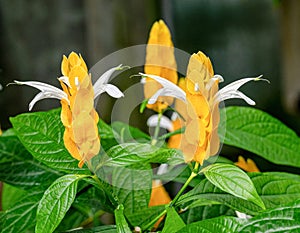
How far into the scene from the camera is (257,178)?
439mm

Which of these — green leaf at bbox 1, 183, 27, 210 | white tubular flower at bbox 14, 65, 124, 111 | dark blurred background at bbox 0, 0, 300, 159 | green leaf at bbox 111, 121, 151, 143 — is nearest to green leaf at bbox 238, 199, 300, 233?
white tubular flower at bbox 14, 65, 124, 111

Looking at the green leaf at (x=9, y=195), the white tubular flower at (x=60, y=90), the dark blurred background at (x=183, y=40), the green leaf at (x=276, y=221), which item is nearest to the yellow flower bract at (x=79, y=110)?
the white tubular flower at (x=60, y=90)

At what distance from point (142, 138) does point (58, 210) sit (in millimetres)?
195

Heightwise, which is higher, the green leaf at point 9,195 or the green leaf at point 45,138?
the green leaf at point 45,138

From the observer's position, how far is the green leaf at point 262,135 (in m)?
0.54

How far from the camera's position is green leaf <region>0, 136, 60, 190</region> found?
1.63 feet

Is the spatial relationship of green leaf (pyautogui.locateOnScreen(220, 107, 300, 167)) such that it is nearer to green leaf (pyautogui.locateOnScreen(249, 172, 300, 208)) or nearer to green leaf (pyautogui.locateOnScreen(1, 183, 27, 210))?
green leaf (pyautogui.locateOnScreen(249, 172, 300, 208))

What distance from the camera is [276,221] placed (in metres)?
0.32

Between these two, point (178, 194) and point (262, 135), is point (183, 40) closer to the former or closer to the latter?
point (262, 135)

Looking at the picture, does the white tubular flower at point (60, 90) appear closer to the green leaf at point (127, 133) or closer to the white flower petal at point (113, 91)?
the white flower petal at point (113, 91)

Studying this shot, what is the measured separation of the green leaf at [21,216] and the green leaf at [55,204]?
9 cm

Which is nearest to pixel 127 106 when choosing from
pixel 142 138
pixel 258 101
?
pixel 142 138

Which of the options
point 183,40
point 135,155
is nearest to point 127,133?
point 135,155

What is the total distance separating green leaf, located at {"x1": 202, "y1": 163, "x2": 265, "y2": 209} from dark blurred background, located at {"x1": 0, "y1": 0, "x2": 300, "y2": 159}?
1395 millimetres
